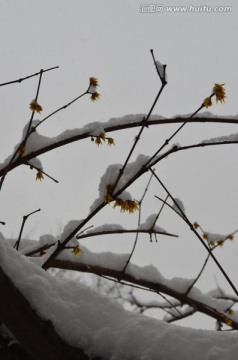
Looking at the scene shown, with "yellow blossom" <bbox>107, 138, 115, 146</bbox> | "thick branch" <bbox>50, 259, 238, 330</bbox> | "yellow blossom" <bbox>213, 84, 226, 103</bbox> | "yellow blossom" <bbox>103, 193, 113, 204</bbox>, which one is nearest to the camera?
"yellow blossom" <bbox>103, 193, 113, 204</bbox>

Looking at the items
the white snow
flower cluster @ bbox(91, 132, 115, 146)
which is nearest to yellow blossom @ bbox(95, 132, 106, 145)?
flower cluster @ bbox(91, 132, 115, 146)

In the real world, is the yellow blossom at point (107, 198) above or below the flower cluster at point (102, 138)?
below

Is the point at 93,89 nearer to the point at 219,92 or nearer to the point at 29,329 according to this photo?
the point at 219,92

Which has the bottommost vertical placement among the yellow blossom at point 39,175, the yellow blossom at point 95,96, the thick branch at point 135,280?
the thick branch at point 135,280

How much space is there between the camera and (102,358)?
1.00 m

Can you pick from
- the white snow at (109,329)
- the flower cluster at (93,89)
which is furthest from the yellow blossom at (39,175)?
the white snow at (109,329)

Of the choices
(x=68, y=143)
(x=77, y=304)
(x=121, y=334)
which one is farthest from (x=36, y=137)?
(x=121, y=334)

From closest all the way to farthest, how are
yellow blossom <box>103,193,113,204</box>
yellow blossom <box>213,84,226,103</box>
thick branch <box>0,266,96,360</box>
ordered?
1. thick branch <box>0,266,96,360</box>
2. yellow blossom <box>103,193,113,204</box>
3. yellow blossom <box>213,84,226,103</box>

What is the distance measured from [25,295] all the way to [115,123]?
45.7 inches

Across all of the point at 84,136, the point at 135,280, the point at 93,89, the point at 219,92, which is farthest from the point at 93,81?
the point at 135,280

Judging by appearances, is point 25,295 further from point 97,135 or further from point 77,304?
point 97,135

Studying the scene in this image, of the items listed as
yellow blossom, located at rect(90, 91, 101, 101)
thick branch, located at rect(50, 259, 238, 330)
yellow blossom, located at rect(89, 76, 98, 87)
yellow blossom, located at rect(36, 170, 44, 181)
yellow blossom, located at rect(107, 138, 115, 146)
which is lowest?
thick branch, located at rect(50, 259, 238, 330)

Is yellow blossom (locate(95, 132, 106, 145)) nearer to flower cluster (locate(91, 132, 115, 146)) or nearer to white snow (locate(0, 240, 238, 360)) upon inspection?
flower cluster (locate(91, 132, 115, 146))

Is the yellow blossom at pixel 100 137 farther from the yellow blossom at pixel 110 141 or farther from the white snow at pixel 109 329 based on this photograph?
the white snow at pixel 109 329
